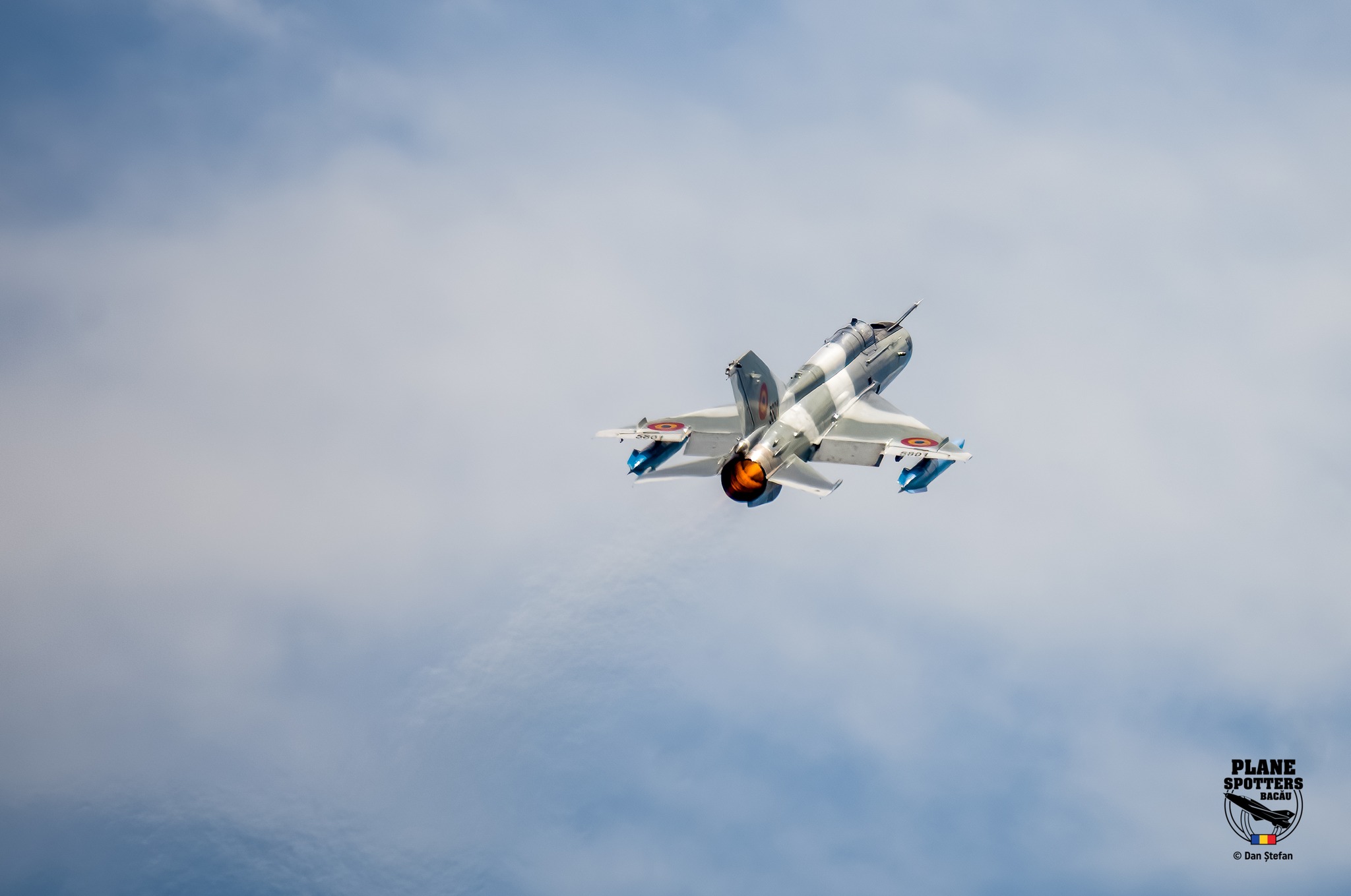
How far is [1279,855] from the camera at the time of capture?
3019 inches

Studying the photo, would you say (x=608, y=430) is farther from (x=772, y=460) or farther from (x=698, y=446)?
(x=772, y=460)

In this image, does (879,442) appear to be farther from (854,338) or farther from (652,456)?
(652,456)

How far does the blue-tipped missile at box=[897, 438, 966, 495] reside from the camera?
75688 mm

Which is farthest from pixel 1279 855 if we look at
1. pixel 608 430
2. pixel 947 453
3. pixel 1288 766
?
pixel 608 430

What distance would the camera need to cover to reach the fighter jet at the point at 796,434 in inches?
2862

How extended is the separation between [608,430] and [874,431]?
1169 cm

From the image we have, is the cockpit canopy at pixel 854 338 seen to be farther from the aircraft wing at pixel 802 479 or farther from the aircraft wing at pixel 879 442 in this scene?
the aircraft wing at pixel 802 479

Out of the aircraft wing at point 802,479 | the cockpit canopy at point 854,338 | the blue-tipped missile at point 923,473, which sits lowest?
the aircraft wing at point 802,479

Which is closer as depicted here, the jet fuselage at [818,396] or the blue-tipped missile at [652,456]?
the jet fuselage at [818,396]

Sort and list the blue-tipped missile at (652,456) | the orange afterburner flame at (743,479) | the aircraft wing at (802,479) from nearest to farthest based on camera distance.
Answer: the aircraft wing at (802,479) < the orange afterburner flame at (743,479) < the blue-tipped missile at (652,456)

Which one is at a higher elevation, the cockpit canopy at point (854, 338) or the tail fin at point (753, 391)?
the cockpit canopy at point (854, 338)

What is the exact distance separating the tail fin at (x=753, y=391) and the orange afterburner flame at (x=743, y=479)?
2348 millimetres

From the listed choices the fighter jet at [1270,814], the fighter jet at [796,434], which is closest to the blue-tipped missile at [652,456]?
the fighter jet at [796,434]

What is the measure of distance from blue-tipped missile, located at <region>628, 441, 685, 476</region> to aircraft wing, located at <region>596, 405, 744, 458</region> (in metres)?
0.46
